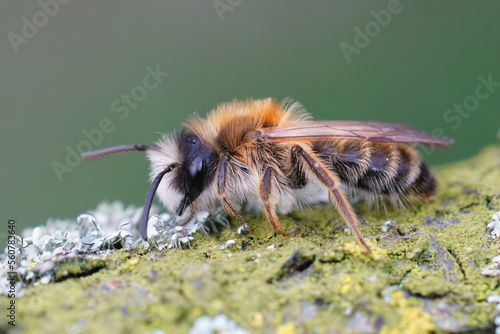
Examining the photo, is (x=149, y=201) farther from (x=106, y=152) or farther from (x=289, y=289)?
(x=289, y=289)

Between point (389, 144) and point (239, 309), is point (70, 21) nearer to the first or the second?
point (389, 144)

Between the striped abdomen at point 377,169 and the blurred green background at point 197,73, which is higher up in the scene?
the blurred green background at point 197,73

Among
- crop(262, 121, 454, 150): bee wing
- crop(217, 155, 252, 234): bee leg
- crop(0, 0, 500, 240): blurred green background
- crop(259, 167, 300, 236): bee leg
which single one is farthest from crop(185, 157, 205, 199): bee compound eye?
crop(0, 0, 500, 240): blurred green background

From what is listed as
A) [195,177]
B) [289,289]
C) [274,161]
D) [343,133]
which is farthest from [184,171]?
[289,289]

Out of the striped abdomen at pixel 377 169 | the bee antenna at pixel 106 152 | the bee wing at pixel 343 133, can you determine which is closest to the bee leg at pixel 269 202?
the bee wing at pixel 343 133

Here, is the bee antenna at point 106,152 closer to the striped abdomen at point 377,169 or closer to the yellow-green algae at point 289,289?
the yellow-green algae at point 289,289

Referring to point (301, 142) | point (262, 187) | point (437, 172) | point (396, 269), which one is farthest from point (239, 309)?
point (437, 172)
